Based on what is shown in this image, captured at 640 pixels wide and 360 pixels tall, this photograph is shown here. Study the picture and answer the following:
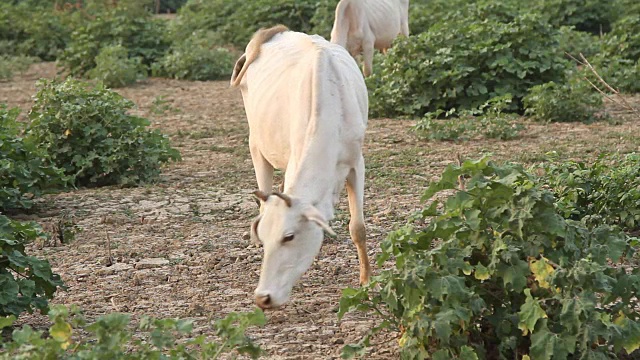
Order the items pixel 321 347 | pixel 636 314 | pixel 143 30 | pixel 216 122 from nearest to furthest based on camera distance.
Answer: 1. pixel 636 314
2. pixel 321 347
3. pixel 216 122
4. pixel 143 30

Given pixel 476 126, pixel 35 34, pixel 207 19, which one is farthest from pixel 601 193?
pixel 35 34

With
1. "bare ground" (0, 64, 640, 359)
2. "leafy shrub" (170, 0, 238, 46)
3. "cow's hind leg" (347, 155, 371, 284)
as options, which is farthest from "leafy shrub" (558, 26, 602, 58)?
"cow's hind leg" (347, 155, 371, 284)

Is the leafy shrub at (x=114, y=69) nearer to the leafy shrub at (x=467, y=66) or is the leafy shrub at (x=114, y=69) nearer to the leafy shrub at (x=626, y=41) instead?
the leafy shrub at (x=467, y=66)

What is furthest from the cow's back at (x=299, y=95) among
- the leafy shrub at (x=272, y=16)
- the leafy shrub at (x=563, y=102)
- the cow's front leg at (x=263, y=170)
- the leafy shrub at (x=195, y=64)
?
the leafy shrub at (x=272, y=16)

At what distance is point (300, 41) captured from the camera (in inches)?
252

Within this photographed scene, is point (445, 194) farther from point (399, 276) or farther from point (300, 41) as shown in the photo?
point (399, 276)

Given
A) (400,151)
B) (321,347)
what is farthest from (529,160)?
(321,347)

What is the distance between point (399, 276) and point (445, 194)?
371cm

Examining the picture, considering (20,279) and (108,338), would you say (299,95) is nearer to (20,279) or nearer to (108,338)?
(20,279)

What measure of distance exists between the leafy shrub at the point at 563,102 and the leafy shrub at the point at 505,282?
6571mm

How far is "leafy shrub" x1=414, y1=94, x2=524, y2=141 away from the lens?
10.6 metres

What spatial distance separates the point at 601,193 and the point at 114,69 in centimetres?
1049

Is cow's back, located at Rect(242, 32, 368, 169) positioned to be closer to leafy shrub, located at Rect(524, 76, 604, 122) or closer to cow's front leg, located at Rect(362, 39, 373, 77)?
leafy shrub, located at Rect(524, 76, 604, 122)

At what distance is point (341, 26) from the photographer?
1255 centimetres
